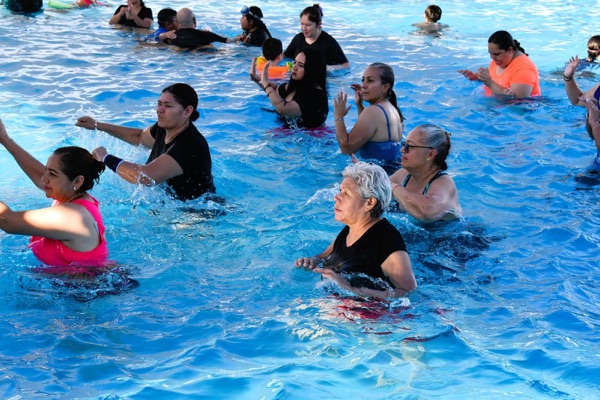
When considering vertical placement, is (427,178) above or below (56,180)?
below

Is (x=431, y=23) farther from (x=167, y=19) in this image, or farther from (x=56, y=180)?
(x=56, y=180)

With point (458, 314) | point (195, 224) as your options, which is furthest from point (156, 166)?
point (458, 314)

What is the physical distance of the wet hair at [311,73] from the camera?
28.4 feet

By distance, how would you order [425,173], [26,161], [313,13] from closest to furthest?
1. [26,161]
2. [425,173]
3. [313,13]

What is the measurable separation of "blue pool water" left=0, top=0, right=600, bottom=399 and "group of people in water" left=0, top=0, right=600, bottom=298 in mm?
256

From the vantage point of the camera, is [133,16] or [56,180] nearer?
[56,180]

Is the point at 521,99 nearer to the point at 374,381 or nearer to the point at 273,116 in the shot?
the point at 273,116

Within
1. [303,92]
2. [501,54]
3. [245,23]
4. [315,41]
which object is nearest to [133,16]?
[245,23]

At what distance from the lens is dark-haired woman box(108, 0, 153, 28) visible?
1505 centimetres

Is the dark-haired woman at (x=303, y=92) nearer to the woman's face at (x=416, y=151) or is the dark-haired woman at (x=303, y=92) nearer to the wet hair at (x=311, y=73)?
the wet hair at (x=311, y=73)

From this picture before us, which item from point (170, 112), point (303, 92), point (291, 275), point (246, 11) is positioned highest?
point (246, 11)

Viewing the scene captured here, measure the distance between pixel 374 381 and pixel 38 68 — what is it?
31.2 ft

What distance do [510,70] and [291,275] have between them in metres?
6.12

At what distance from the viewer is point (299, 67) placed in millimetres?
8695
